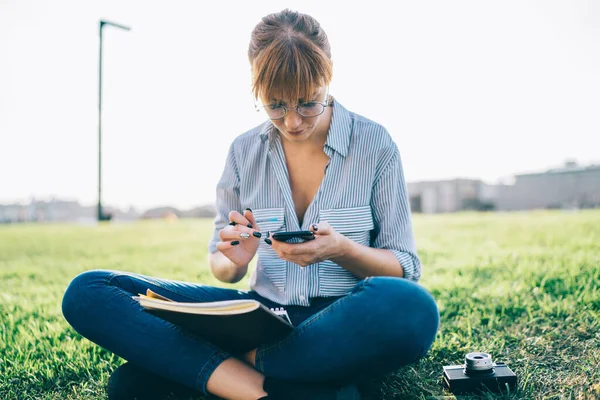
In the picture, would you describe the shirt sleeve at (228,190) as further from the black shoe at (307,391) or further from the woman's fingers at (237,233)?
the black shoe at (307,391)

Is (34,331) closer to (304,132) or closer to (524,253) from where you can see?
(304,132)

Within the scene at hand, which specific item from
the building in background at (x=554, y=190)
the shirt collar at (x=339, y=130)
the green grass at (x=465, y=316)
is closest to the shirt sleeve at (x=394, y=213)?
the shirt collar at (x=339, y=130)

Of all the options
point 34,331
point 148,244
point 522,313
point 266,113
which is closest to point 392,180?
point 266,113

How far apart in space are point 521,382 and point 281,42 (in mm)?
1648

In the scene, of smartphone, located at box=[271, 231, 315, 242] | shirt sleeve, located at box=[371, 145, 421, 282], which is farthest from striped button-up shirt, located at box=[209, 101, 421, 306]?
smartphone, located at box=[271, 231, 315, 242]

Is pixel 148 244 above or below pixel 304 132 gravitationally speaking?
below

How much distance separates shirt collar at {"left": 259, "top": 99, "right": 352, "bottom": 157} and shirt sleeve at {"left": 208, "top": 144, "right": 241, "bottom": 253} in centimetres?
54

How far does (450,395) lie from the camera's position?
2016 mm

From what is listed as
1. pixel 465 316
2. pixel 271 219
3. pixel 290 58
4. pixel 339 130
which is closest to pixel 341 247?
pixel 271 219

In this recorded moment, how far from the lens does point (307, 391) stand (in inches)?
69.4

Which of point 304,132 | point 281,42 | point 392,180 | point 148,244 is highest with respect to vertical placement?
point 281,42

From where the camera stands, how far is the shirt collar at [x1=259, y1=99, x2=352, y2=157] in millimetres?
2348

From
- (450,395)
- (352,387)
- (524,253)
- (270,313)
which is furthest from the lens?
(524,253)

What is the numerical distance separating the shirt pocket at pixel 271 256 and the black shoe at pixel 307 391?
569mm
